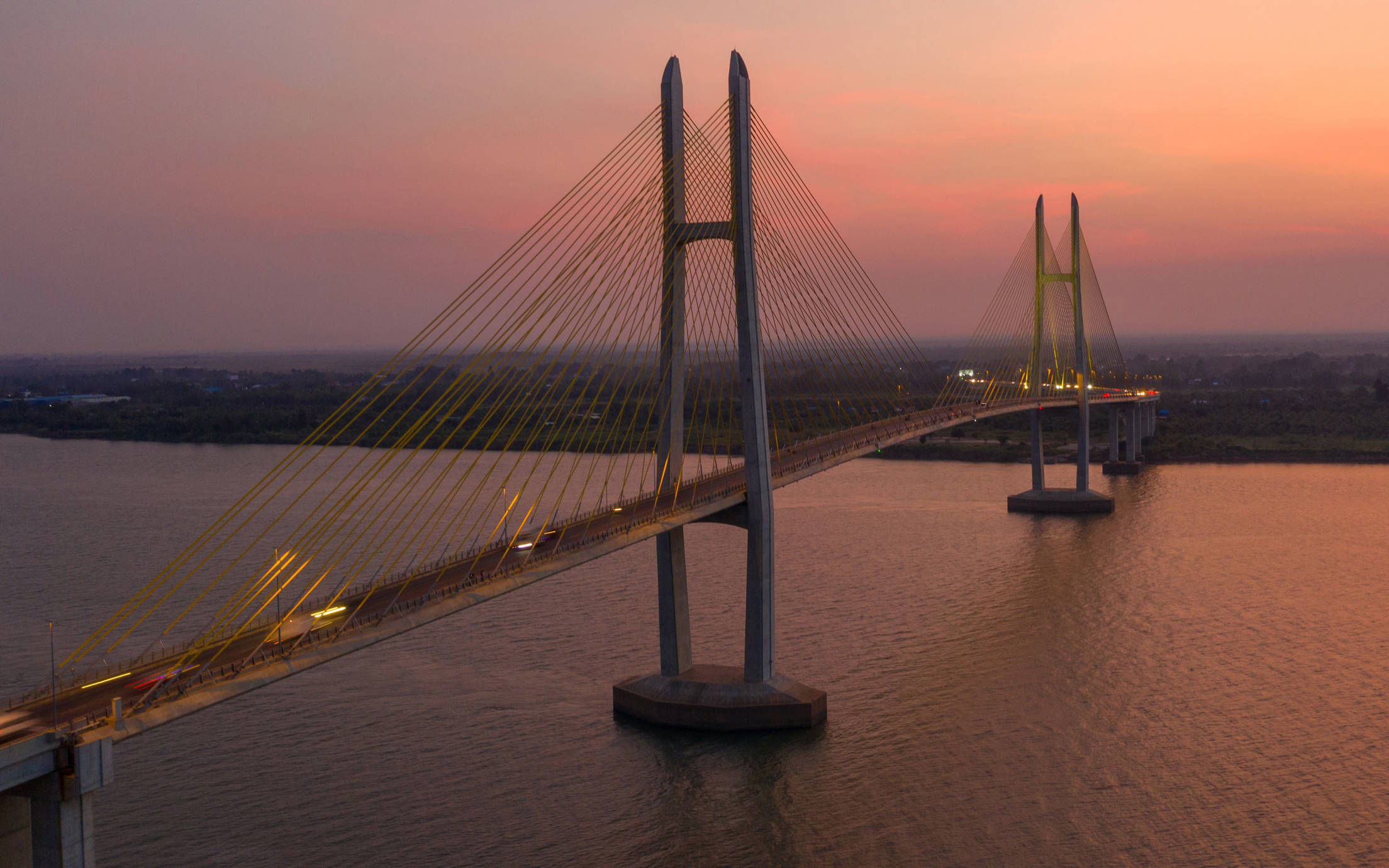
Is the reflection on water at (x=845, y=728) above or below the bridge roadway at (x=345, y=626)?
below

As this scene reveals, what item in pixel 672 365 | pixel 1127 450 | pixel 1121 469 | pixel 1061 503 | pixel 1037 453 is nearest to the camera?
pixel 672 365

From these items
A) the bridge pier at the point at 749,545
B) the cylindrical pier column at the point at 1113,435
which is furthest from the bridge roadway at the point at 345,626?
the cylindrical pier column at the point at 1113,435

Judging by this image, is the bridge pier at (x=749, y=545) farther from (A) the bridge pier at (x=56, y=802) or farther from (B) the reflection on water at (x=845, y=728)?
(A) the bridge pier at (x=56, y=802)

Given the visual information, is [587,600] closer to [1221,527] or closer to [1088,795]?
[1088,795]

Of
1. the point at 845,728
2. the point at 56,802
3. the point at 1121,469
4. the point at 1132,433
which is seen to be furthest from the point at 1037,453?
the point at 56,802

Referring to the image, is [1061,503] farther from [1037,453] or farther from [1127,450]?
[1127,450]

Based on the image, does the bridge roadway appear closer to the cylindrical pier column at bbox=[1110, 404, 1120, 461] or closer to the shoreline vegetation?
the shoreline vegetation
